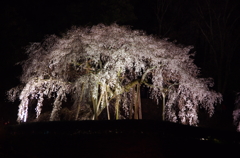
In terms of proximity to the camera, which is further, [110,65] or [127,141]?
[110,65]

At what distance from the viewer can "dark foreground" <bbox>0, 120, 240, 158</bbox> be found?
9820mm

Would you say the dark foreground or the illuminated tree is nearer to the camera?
the dark foreground

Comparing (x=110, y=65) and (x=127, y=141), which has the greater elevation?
(x=110, y=65)

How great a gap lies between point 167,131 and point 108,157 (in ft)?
7.40

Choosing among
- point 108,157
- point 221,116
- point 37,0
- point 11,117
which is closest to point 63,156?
point 108,157

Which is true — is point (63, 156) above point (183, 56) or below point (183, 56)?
below

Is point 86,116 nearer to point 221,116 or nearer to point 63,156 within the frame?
point 63,156

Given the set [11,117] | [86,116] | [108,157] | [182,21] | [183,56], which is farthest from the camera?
[182,21]

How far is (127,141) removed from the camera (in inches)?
402

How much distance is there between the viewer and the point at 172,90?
13047 millimetres

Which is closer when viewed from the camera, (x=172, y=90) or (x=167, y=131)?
(x=167, y=131)

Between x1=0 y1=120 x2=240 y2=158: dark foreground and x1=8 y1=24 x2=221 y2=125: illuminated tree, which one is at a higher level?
x1=8 y1=24 x2=221 y2=125: illuminated tree

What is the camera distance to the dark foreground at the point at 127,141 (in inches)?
387

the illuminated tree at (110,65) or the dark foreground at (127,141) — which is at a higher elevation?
the illuminated tree at (110,65)
